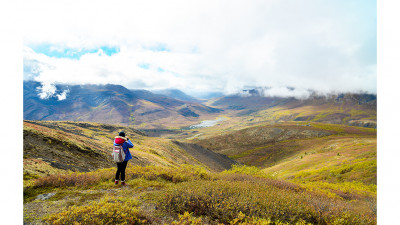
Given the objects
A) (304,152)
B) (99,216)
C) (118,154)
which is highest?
(118,154)

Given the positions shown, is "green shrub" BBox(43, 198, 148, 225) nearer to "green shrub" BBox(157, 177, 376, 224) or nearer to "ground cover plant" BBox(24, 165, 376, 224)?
"ground cover plant" BBox(24, 165, 376, 224)

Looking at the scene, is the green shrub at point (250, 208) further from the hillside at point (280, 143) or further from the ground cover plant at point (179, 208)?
the hillside at point (280, 143)

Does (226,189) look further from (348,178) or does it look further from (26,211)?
(348,178)

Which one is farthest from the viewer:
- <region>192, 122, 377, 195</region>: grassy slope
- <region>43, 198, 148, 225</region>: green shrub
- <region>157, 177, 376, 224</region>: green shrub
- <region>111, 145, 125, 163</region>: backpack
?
<region>192, 122, 377, 195</region>: grassy slope

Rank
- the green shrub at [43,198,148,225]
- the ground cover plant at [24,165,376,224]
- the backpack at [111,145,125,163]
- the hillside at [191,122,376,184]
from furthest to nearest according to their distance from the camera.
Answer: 1. the hillside at [191,122,376,184]
2. the backpack at [111,145,125,163]
3. the ground cover plant at [24,165,376,224]
4. the green shrub at [43,198,148,225]

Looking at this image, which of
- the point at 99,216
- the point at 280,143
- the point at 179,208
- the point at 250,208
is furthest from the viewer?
the point at 280,143

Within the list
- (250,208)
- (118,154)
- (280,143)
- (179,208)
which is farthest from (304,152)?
(118,154)

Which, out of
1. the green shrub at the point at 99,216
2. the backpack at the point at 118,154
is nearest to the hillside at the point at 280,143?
the backpack at the point at 118,154

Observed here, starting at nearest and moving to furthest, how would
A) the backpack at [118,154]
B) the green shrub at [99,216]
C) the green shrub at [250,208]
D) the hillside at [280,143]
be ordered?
the green shrub at [99,216]
the green shrub at [250,208]
the backpack at [118,154]
the hillside at [280,143]

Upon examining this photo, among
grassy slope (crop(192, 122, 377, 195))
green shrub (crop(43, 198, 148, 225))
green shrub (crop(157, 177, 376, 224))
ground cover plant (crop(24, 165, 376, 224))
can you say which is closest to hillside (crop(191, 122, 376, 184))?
grassy slope (crop(192, 122, 377, 195))

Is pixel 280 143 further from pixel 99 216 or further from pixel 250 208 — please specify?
pixel 99 216

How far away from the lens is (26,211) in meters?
6.77

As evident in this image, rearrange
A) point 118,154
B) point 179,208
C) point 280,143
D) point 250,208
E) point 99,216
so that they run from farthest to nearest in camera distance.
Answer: point 280,143
point 118,154
point 179,208
point 250,208
point 99,216
